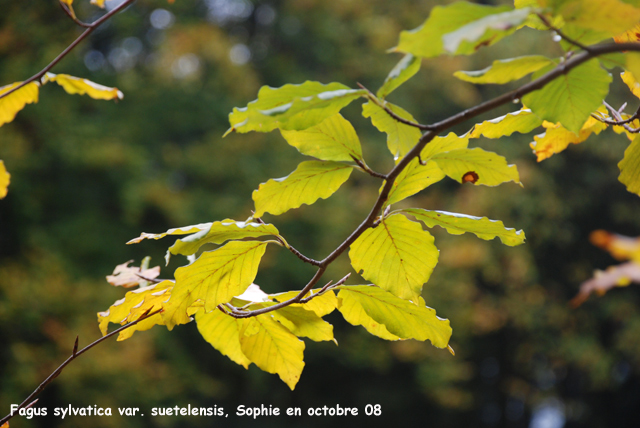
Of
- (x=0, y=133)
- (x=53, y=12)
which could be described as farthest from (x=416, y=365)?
(x=53, y=12)

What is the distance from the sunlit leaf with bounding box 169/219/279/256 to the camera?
465mm

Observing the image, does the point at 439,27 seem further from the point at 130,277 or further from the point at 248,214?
the point at 248,214

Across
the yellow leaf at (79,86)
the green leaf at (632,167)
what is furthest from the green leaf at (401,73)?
the yellow leaf at (79,86)

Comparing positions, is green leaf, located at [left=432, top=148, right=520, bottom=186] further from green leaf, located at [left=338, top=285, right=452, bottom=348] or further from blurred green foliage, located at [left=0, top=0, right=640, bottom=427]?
blurred green foliage, located at [left=0, top=0, right=640, bottom=427]

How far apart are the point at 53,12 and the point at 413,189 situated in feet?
16.2

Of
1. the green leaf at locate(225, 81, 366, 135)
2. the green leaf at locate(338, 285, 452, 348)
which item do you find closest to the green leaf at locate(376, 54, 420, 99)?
the green leaf at locate(225, 81, 366, 135)

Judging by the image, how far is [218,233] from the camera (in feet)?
1.64

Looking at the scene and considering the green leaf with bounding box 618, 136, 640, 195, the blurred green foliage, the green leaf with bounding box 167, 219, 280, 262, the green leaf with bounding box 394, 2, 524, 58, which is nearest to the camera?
the green leaf with bounding box 394, 2, 524, 58

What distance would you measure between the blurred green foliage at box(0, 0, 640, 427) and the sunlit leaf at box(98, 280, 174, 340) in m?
3.23

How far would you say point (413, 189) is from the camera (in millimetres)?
501

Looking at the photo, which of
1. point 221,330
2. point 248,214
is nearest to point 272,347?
point 221,330

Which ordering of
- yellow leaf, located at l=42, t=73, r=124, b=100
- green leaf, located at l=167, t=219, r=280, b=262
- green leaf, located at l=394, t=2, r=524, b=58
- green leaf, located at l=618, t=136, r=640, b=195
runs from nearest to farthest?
1. green leaf, located at l=394, t=2, r=524, b=58
2. green leaf, located at l=167, t=219, r=280, b=262
3. green leaf, located at l=618, t=136, r=640, b=195
4. yellow leaf, located at l=42, t=73, r=124, b=100

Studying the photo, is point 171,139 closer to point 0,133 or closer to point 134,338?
point 0,133

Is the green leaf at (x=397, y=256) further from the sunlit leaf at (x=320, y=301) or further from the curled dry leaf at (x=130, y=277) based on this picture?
the curled dry leaf at (x=130, y=277)
